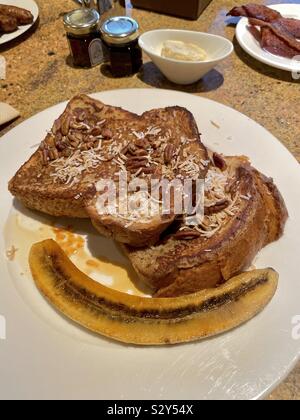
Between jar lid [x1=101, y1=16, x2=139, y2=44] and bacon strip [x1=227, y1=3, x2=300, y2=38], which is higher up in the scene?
jar lid [x1=101, y1=16, x2=139, y2=44]

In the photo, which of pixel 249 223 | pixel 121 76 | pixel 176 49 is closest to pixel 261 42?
pixel 176 49

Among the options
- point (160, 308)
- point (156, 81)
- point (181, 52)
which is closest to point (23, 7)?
point (156, 81)

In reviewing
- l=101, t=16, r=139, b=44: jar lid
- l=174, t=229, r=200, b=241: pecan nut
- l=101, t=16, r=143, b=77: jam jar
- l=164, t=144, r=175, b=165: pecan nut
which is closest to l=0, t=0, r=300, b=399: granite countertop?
l=101, t=16, r=143, b=77: jam jar

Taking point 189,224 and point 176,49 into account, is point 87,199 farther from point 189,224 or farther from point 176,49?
point 176,49

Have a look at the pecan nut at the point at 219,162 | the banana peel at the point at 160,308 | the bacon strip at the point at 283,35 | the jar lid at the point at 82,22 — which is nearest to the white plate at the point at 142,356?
the banana peel at the point at 160,308

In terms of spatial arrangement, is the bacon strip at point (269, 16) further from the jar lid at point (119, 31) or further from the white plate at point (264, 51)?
the jar lid at point (119, 31)

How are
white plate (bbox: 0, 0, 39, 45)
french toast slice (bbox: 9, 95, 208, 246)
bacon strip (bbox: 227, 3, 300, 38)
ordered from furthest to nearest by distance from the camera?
white plate (bbox: 0, 0, 39, 45), bacon strip (bbox: 227, 3, 300, 38), french toast slice (bbox: 9, 95, 208, 246)

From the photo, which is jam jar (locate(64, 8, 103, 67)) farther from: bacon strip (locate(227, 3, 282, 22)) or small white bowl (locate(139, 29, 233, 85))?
bacon strip (locate(227, 3, 282, 22))
